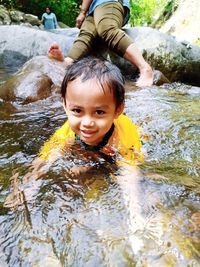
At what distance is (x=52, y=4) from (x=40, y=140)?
18398 millimetres

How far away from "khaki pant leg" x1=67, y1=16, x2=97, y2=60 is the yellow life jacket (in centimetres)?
286

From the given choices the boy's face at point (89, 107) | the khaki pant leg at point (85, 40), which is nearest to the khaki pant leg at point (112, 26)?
the khaki pant leg at point (85, 40)

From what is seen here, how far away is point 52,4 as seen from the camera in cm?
1992

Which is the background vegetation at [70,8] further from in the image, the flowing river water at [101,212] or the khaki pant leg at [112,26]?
the flowing river water at [101,212]

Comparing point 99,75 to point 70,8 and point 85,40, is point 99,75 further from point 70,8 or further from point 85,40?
point 70,8

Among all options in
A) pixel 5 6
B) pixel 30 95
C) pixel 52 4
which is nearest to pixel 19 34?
pixel 30 95

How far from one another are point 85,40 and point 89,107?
3.54 m

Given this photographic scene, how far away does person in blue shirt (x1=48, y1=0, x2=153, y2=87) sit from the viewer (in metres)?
5.10

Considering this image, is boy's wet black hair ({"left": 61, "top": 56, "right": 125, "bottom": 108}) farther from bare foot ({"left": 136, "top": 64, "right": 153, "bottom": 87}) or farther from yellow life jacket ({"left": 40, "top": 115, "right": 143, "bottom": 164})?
bare foot ({"left": 136, "top": 64, "right": 153, "bottom": 87})

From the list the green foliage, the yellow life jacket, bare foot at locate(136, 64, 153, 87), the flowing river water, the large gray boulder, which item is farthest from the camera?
the green foliage

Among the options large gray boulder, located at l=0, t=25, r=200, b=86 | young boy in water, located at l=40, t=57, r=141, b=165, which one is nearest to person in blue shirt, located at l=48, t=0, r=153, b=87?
large gray boulder, located at l=0, t=25, r=200, b=86

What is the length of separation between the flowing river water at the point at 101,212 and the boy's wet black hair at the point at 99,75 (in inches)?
18.6

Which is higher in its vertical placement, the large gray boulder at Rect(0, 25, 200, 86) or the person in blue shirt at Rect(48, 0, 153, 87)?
the person in blue shirt at Rect(48, 0, 153, 87)

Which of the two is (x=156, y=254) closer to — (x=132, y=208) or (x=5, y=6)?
(x=132, y=208)
